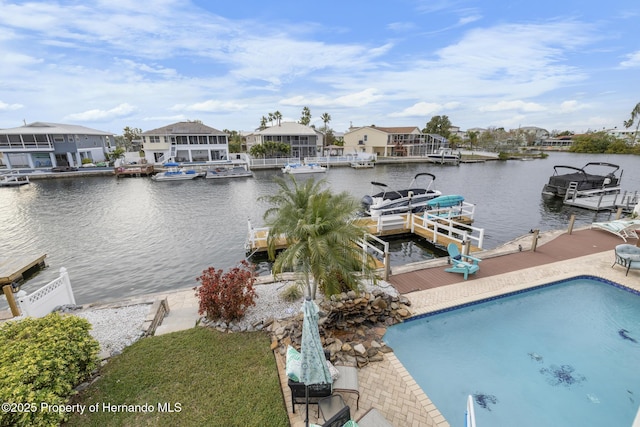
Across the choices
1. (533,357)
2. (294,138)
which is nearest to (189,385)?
(533,357)

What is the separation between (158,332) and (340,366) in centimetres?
484

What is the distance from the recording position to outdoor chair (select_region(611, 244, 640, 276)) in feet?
31.9

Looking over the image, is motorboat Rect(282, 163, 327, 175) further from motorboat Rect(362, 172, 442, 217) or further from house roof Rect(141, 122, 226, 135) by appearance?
motorboat Rect(362, 172, 442, 217)

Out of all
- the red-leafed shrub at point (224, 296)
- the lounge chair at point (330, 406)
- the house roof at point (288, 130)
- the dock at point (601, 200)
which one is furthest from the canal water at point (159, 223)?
the house roof at point (288, 130)

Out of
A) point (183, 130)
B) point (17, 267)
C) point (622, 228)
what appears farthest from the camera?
point (183, 130)

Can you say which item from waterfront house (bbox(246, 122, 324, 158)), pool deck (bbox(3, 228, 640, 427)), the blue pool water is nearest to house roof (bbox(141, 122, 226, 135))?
waterfront house (bbox(246, 122, 324, 158))

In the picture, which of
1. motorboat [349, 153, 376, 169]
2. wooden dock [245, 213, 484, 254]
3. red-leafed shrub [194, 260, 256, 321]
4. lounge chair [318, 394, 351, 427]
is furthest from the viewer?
motorboat [349, 153, 376, 169]

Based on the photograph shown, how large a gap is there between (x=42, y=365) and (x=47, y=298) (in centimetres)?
516

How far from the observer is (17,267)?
494 inches

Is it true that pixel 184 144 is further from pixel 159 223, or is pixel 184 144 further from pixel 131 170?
pixel 159 223

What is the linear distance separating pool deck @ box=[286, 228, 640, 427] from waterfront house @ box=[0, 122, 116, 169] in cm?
5813

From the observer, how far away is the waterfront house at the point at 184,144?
50031 millimetres

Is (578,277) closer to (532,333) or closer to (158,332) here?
(532,333)

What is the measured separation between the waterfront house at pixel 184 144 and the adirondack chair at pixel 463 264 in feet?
163
